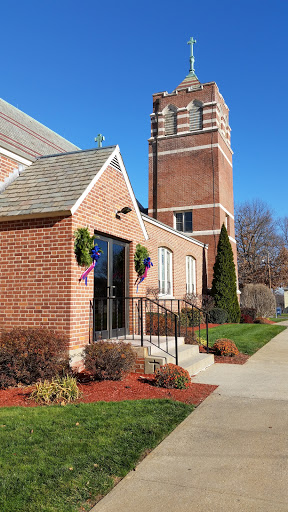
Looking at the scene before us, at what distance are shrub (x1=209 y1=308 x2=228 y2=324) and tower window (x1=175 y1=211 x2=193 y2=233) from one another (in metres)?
6.77

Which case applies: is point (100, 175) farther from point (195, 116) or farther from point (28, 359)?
point (195, 116)

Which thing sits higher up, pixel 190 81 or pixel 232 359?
pixel 190 81

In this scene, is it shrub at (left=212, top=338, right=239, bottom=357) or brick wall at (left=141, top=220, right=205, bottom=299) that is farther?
brick wall at (left=141, top=220, right=205, bottom=299)

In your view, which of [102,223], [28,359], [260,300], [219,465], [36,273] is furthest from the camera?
[260,300]

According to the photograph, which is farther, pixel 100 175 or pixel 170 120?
pixel 170 120

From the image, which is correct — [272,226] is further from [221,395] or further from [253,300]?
[221,395]

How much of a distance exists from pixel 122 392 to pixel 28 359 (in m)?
1.62

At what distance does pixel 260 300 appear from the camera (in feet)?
87.9

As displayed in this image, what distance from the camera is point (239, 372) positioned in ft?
26.7

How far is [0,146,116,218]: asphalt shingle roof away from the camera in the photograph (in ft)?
24.7

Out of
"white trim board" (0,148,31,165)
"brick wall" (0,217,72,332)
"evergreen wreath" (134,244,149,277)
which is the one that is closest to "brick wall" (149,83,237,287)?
"evergreen wreath" (134,244,149,277)

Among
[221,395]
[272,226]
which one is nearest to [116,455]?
[221,395]

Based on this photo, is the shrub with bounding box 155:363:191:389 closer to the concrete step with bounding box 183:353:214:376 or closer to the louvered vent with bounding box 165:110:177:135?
the concrete step with bounding box 183:353:214:376

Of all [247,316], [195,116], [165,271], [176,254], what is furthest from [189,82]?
[247,316]
